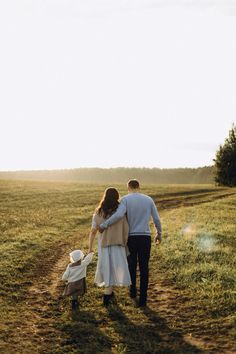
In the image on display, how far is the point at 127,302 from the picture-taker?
42.1 ft

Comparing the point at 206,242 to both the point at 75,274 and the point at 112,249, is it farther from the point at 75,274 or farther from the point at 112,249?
the point at 75,274

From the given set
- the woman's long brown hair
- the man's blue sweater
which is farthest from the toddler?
the man's blue sweater

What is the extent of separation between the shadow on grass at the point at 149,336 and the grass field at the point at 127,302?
0.02 m

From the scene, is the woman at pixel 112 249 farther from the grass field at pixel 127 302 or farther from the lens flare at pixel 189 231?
the lens flare at pixel 189 231

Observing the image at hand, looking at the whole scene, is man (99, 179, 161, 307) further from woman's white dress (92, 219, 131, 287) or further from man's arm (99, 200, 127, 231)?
woman's white dress (92, 219, 131, 287)

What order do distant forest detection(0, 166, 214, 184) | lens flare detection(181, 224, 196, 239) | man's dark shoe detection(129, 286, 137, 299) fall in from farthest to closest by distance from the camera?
distant forest detection(0, 166, 214, 184) → lens flare detection(181, 224, 196, 239) → man's dark shoe detection(129, 286, 137, 299)

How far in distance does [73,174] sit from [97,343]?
425 feet

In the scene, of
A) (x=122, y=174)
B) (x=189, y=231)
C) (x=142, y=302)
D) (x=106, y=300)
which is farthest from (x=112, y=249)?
(x=122, y=174)

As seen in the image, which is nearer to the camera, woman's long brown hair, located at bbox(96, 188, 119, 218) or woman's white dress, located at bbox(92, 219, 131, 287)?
woman's white dress, located at bbox(92, 219, 131, 287)

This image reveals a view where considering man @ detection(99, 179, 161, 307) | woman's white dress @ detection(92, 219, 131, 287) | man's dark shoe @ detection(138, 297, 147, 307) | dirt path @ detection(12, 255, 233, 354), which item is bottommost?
dirt path @ detection(12, 255, 233, 354)

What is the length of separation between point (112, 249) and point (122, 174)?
416 ft

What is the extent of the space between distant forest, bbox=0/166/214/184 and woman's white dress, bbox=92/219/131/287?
392 feet

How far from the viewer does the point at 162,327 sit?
1102cm

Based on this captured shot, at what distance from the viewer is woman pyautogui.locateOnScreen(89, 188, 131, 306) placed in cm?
1212
